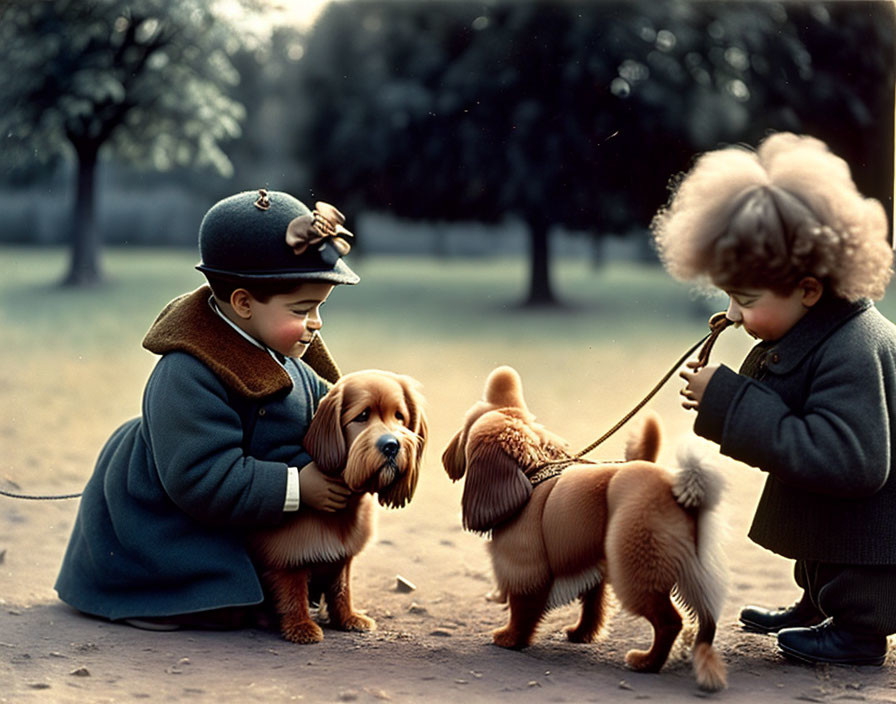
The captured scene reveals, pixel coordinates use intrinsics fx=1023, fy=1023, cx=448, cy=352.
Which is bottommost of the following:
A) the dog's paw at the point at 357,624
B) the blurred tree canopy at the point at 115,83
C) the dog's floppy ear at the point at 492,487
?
the dog's paw at the point at 357,624

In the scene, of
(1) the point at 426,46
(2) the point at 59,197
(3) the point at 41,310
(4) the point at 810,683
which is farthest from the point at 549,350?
(4) the point at 810,683

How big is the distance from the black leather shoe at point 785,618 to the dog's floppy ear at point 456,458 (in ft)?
4.26

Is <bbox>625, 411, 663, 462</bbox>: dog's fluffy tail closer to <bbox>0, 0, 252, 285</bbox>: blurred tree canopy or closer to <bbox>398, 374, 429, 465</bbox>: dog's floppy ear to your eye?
<bbox>398, 374, 429, 465</bbox>: dog's floppy ear

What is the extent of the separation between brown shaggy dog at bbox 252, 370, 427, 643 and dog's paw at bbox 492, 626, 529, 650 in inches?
20.2

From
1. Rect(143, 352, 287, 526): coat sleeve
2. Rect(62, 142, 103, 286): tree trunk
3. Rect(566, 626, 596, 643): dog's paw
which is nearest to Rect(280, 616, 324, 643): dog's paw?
Rect(143, 352, 287, 526): coat sleeve

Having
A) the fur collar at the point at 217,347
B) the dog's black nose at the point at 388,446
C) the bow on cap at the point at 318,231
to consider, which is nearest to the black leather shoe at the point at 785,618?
the dog's black nose at the point at 388,446

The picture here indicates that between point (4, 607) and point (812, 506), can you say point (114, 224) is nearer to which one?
point (4, 607)

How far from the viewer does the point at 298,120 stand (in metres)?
14.1

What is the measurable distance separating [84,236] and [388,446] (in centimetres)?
1234

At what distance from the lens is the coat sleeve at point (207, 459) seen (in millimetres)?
3432

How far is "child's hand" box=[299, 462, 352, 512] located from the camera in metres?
3.49

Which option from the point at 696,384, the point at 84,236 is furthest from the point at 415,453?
the point at 84,236

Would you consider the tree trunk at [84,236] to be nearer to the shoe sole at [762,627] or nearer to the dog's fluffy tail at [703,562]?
the shoe sole at [762,627]

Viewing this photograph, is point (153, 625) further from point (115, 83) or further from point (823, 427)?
point (115, 83)
